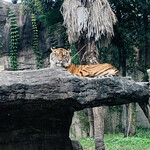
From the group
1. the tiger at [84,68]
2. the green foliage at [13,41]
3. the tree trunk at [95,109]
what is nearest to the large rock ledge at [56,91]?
the tiger at [84,68]

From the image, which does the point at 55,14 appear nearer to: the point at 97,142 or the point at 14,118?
the point at 97,142

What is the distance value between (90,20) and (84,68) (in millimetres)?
2802

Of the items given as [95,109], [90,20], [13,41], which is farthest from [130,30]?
[13,41]

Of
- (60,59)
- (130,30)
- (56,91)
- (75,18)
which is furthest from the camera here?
(130,30)

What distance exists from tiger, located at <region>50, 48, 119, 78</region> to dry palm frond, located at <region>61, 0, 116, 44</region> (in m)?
1.62

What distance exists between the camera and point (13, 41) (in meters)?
13.8

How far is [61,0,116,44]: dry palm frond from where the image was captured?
834 centimetres

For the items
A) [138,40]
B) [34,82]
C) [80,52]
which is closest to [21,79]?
[34,82]

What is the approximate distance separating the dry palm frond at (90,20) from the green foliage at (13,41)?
536cm

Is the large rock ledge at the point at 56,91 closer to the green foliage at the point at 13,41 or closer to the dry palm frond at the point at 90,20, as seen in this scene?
the dry palm frond at the point at 90,20

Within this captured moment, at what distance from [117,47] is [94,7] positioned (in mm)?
3315

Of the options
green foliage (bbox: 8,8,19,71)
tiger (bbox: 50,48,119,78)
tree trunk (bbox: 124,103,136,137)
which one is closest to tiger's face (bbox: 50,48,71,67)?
tiger (bbox: 50,48,119,78)

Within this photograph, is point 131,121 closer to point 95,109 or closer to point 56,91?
point 95,109

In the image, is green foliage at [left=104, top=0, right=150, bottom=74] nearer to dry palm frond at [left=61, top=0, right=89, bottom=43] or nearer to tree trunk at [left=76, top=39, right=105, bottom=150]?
dry palm frond at [left=61, top=0, right=89, bottom=43]
